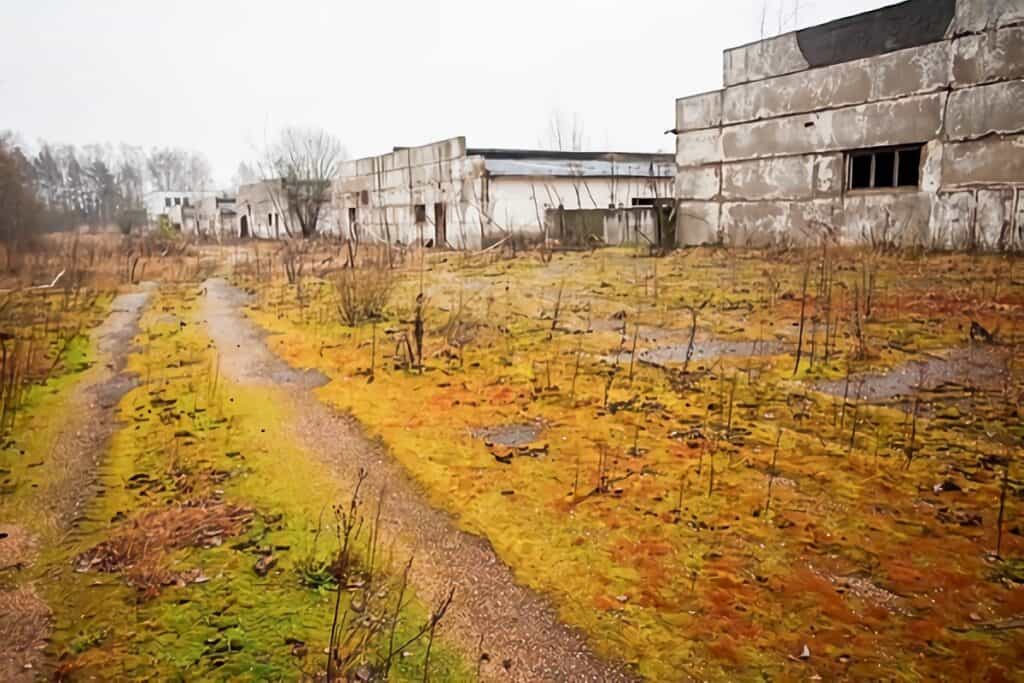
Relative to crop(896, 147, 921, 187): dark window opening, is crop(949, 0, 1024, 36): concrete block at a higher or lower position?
higher

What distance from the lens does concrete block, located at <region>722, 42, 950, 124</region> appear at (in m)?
13.8

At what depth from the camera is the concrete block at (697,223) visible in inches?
750

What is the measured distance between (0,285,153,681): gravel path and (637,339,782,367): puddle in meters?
5.14

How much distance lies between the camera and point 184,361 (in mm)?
8352

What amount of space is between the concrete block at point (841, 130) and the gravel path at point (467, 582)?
44.1 ft

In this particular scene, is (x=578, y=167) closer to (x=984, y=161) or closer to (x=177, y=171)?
(x=984, y=161)

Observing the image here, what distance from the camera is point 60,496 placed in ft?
14.9

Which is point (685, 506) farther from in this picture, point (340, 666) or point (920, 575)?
point (340, 666)

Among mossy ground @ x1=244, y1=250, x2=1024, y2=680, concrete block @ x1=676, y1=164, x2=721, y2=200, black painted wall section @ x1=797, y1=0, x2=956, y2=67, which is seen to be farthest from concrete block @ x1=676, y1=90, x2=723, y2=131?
mossy ground @ x1=244, y1=250, x2=1024, y2=680

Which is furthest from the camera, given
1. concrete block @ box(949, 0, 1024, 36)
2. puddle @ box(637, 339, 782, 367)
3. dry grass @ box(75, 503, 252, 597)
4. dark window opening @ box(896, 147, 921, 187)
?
dark window opening @ box(896, 147, 921, 187)

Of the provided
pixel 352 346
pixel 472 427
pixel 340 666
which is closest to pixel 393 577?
pixel 340 666

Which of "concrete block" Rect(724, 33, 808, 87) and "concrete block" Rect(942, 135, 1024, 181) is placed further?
"concrete block" Rect(724, 33, 808, 87)

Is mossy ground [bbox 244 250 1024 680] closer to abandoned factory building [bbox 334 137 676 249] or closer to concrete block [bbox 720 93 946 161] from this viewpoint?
concrete block [bbox 720 93 946 161]

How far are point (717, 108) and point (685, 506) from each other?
54.5ft
